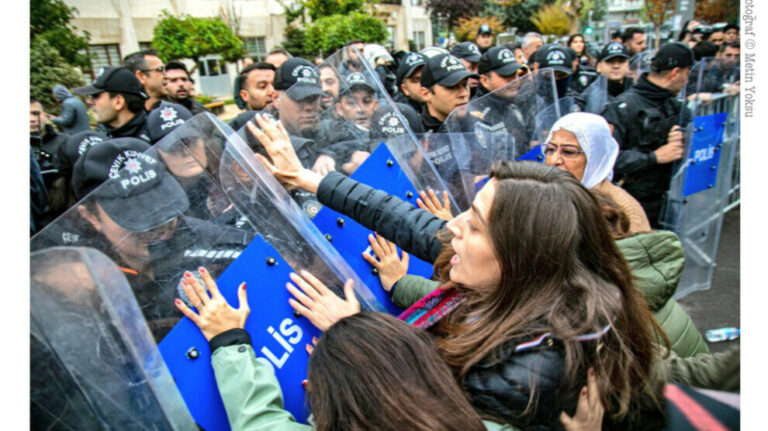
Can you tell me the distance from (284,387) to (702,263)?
162 inches

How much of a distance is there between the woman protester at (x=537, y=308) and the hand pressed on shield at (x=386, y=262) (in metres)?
0.30

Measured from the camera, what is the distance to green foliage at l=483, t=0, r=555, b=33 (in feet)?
124

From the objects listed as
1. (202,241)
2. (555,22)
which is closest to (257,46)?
(555,22)

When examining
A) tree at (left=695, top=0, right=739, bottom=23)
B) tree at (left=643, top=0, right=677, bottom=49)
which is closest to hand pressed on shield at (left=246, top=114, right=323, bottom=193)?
tree at (left=695, top=0, right=739, bottom=23)

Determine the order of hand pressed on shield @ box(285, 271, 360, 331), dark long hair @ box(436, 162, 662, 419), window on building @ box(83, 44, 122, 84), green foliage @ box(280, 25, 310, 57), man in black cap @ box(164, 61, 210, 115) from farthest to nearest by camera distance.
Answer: green foliage @ box(280, 25, 310, 57)
window on building @ box(83, 44, 122, 84)
man in black cap @ box(164, 61, 210, 115)
hand pressed on shield @ box(285, 271, 360, 331)
dark long hair @ box(436, 162, 662, 419)

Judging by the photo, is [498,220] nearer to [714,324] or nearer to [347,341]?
[347,341]

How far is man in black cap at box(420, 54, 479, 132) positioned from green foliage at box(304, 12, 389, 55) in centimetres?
1354

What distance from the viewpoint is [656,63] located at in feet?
12.3

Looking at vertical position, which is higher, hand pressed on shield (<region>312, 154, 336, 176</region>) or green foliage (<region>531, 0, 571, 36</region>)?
green foliage (<region>531, 0, 571, 36</region>)

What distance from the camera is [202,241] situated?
131 centimetres

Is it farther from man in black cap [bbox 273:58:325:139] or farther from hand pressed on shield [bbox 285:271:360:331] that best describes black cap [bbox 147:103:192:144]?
hand pressed on shield [bbox 285:271:360:331]

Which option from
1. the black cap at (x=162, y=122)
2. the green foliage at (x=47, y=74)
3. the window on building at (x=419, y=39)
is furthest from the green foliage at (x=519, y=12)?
the black cap at (x=162, y=122)

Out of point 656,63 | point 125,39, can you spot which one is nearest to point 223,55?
point 125,39

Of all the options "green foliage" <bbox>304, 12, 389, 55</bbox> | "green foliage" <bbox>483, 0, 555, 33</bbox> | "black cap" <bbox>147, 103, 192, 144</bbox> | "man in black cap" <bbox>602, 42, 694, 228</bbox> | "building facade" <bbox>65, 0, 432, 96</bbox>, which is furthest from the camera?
"green foliage" <bbox>483, 0, 555, 33</bbox>
